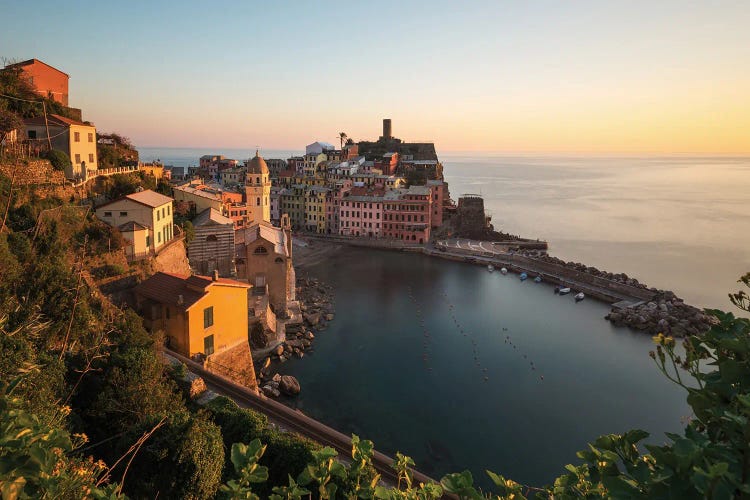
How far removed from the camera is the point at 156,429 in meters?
6.19

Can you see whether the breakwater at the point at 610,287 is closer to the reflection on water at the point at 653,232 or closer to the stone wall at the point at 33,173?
the reflection on water at the point at 653,232

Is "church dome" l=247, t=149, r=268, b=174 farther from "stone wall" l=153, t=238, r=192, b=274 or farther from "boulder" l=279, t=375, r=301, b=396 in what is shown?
"boulder" l=279, t=375, r=301, b=396

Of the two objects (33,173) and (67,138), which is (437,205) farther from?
(33,173)

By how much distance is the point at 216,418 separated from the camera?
26.7 ft

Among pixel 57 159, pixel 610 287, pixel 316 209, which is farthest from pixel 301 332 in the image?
pixel 316 209

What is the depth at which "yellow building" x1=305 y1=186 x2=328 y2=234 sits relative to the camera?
144 feet

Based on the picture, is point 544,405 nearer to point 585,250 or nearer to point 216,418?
point 216,418

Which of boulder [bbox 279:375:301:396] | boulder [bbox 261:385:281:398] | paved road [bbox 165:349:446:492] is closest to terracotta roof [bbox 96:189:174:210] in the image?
paved road [bbox 165:349:446:492]

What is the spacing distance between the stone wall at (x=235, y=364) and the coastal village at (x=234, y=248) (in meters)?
0.03

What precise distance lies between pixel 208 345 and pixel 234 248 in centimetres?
785

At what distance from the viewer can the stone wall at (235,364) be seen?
42.9ft

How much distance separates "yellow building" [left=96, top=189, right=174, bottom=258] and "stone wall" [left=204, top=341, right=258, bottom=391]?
4.63 metres

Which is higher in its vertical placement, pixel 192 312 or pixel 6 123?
pixel 6 123

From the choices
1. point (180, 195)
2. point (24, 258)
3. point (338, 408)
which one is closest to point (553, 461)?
point (338, 408)
